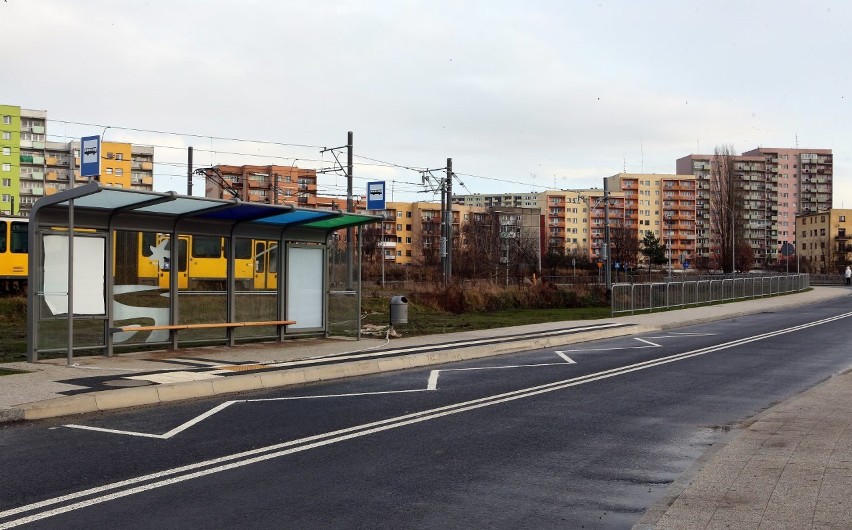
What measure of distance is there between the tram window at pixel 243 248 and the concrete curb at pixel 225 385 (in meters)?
3.99

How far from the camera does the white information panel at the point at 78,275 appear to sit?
13711 millimetres

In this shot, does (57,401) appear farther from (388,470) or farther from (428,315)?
(428,315)

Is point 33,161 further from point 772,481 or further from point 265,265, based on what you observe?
point 772,481

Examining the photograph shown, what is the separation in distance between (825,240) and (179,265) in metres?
145

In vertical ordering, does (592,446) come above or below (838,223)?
below

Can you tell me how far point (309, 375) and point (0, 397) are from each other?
4432 mm

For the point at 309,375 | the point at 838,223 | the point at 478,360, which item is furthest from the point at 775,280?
the point at 838,223

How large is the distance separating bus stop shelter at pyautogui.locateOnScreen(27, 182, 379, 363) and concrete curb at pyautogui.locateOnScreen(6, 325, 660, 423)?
3.22 metres

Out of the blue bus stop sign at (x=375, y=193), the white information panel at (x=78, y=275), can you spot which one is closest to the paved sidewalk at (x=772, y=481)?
the white information panel at (x=78, y=275)

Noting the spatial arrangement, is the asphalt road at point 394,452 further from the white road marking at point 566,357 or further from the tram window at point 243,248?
the tram window at point 243,248

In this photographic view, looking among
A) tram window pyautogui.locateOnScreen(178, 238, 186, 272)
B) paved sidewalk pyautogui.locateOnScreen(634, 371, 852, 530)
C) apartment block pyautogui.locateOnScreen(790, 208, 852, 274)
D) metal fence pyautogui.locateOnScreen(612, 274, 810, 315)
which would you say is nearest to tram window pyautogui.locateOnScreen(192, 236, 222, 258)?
tram window pyautogui.locateOnScreen(178, 238, 186, 272)

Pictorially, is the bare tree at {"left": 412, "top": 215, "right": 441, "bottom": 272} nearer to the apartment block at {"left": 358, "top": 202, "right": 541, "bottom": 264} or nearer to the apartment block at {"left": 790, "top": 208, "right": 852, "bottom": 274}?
the apartment block at {"left": 358, "top": 202, "right": 541, "bottom": 264}

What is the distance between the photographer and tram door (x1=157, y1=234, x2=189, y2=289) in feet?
51.5

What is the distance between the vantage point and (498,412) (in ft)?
33.2
